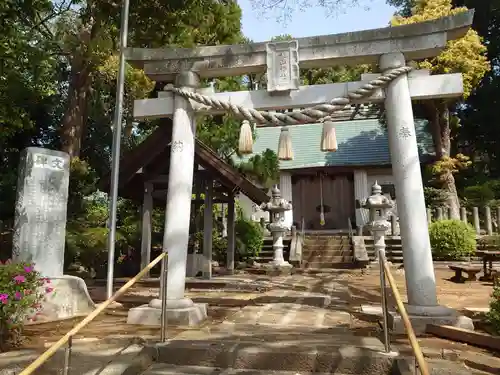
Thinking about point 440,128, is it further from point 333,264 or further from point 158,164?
point 158,164

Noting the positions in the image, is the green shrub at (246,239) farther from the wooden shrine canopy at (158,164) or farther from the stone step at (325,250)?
the wooden shrine canopy at (158,164)

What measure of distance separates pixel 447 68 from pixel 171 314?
17.2m

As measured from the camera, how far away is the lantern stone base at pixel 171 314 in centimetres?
541

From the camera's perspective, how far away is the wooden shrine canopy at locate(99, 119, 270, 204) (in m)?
10.2

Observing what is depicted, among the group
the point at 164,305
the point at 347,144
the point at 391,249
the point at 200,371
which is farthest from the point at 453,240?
the point at 200,371

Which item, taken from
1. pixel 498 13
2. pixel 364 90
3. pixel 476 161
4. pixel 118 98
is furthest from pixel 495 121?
pixel 118 98

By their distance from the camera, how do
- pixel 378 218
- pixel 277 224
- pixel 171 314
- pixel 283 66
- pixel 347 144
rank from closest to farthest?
pixel 171 314 → pixel 283 66 → pixel 378 218 → pixel 277 224 → pixel 347 144

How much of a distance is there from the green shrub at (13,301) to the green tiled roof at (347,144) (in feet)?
53.8

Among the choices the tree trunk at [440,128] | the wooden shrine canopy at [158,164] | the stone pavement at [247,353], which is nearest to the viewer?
the stone pavement at [247,353]

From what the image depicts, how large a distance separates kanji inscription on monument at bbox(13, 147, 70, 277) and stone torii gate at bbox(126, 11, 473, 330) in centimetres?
192

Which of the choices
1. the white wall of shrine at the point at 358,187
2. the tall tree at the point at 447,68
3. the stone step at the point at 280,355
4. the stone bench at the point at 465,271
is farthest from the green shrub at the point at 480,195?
the stone step at the point at 280,355

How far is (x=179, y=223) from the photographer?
5.84m

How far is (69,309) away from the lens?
20.5 feet

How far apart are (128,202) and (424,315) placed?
14816mm
